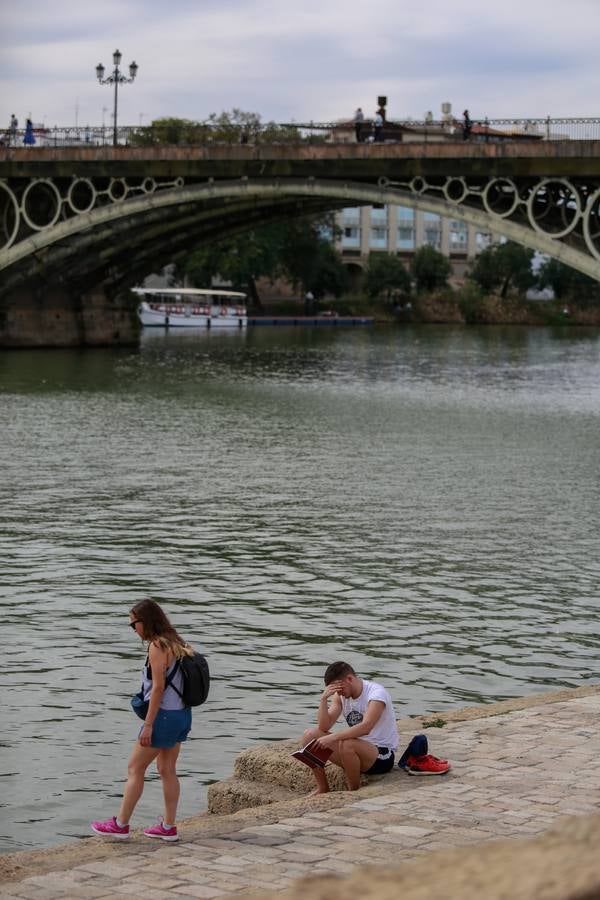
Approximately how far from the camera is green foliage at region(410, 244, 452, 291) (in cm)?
13938

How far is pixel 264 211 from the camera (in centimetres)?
6350

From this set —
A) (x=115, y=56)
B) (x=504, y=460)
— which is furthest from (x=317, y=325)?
(x=504, y=460)

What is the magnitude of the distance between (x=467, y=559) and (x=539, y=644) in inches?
179

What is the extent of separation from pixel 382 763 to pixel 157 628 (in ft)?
5.81

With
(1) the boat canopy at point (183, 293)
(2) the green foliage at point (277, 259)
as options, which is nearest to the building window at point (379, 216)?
(2) the green foliage at point (277, 259)

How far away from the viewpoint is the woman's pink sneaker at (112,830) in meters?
8.13

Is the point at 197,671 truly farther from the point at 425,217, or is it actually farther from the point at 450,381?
the point at 425,217

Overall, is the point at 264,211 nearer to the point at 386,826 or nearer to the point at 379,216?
the point at 386,826

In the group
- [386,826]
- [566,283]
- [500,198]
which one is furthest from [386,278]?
[386,826]

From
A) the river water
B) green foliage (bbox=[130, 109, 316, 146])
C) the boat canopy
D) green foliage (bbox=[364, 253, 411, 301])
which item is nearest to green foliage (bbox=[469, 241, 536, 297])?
green foliage (bbox=[364, 253, 411, 301])

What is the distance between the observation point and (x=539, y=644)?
14.3 metres

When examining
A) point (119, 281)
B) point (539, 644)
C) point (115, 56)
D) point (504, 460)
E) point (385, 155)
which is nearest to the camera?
point (539, 644)

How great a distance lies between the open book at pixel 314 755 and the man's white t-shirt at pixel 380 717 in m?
0.24

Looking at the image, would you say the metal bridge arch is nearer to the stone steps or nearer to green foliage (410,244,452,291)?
the stone steps
